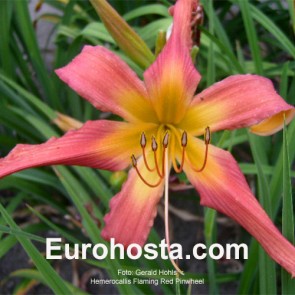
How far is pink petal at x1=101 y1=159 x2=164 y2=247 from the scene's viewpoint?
75cm

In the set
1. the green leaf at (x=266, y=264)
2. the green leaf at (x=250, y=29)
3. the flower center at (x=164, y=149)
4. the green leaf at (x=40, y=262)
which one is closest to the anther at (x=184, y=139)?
the flower center at (x=164, y=149)

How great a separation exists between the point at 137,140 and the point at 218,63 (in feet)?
1.51

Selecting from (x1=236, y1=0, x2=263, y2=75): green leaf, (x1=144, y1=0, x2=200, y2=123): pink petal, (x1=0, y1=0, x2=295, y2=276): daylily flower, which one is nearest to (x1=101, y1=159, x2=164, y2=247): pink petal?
(x1=0, y1=0, x2=295, y2=276): daylily flower

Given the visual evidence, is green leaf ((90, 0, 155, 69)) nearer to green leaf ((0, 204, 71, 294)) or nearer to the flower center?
the flower center

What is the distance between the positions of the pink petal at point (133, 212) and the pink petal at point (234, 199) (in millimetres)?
65

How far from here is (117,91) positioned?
0.78 m

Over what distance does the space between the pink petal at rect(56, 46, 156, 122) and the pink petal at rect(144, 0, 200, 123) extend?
0.07ft

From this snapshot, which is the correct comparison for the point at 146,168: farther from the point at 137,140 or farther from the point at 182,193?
the point at 182,193

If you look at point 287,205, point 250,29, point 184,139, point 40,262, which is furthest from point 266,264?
point 250,29

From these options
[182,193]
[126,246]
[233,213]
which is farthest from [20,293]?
[233,213]

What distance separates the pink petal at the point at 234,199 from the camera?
689mm

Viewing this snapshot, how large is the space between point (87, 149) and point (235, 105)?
0.22 metres

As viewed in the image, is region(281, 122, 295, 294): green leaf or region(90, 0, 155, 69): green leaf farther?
region(90, 0, 155, 69): green leaf

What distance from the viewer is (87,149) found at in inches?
29.8
